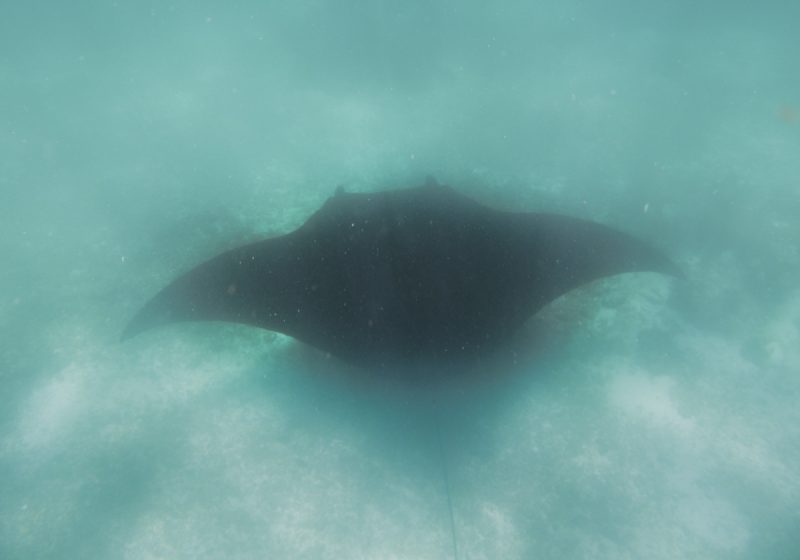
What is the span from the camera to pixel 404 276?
8.75 metres

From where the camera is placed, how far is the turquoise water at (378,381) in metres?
8.09

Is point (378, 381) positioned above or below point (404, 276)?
below

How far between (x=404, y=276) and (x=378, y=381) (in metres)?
2.36

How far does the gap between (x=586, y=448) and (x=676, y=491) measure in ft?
5.10

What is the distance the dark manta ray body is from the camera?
8.48 meters

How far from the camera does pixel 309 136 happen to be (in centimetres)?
1788

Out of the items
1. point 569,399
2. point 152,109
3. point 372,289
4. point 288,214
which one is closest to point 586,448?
point 569,399

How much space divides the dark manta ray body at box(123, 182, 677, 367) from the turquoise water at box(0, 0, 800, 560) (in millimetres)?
1373

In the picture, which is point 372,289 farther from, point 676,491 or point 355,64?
point 355,64

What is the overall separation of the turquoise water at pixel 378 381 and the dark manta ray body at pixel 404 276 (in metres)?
1.37

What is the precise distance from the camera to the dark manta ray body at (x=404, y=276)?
8.48 metres

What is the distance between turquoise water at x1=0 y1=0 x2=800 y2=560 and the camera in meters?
8.09

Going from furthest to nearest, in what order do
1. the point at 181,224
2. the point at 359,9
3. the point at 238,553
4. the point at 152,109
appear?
1. the point at 359,9
2. the point at 152,109
3. the point at 181,224
4. the point at 238,553

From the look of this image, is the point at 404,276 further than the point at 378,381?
No
